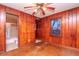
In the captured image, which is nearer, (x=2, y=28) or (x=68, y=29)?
(x=2, y=28)

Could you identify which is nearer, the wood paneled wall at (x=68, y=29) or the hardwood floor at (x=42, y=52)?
the hardwood floor at (x=42, y=52)

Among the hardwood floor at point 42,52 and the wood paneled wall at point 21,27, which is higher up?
the wood paneled wall at point 21,27

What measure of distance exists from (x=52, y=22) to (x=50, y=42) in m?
1.20

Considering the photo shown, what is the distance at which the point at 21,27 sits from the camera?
3.77m

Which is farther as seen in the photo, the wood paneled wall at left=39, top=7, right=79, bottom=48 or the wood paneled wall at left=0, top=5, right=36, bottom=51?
the wood paneled wall at left=39, top=7, right=79, bottom=48

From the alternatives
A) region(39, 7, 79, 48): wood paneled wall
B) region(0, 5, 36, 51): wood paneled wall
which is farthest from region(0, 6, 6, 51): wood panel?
region(39, 7, 79, 48): wood paneled wall

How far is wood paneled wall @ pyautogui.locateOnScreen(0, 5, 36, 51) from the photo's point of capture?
276cm

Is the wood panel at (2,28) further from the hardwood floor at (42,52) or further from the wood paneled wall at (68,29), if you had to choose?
the wood paneled wall at (68,29)

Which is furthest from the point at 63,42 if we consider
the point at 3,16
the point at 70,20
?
the point at 3,16

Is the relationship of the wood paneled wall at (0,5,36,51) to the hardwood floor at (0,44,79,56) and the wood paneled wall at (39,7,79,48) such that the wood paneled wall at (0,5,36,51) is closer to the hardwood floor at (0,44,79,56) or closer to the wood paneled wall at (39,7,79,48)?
the hardwood floor at (0,44,79,56)

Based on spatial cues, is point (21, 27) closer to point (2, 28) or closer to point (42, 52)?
point (2, 28)

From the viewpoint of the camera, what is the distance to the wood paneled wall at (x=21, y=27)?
108 inches

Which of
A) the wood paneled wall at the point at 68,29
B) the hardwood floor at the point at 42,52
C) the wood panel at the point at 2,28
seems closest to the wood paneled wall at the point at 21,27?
the wood panel at the point at 2,28

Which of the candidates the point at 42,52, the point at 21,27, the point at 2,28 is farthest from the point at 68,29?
the point at 2,28
